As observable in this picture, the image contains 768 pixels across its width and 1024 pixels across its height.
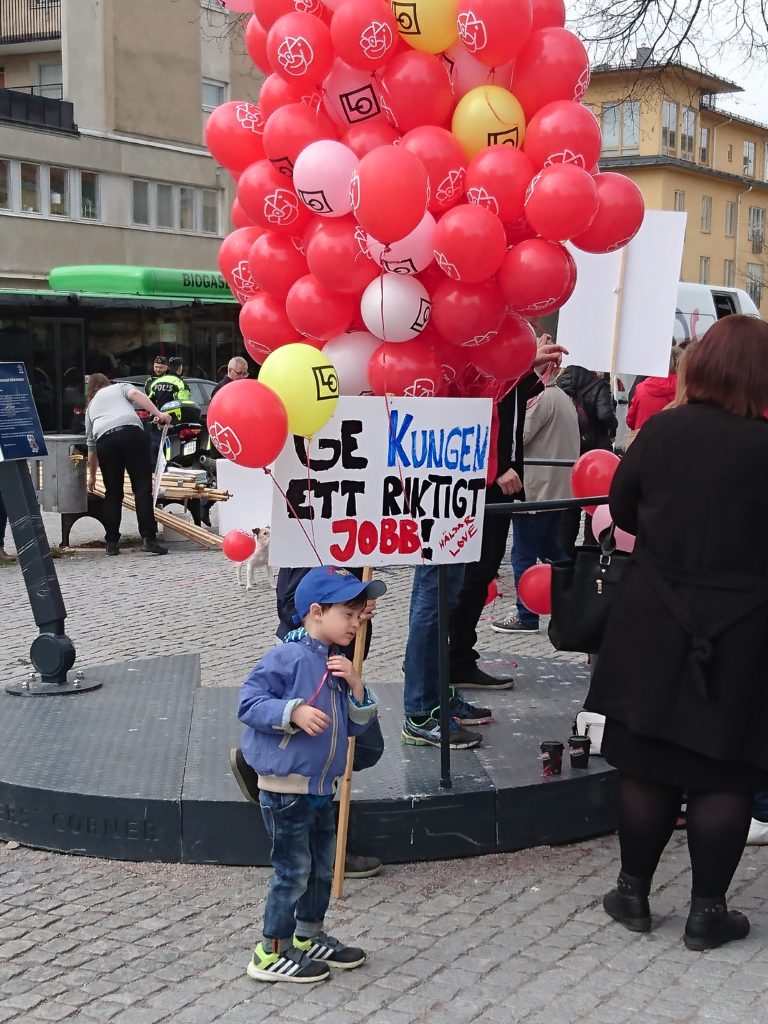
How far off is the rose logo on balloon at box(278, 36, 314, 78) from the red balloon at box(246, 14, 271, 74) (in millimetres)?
511

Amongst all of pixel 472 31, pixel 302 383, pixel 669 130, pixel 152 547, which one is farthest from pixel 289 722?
pixel 669 130

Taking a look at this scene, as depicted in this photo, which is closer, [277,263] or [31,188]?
[277,263]

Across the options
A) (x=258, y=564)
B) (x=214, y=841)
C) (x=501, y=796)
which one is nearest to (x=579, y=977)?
(x=501, y=796)

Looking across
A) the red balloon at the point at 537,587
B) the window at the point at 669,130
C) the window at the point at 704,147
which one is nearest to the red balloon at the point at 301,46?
the red balloon at the point at 537,587

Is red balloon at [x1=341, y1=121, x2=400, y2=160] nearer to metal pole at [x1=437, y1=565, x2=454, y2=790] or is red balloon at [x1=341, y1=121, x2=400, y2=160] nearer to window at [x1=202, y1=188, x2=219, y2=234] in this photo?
metal pole at [x1=437, y1=565, x2=454, y2=790]

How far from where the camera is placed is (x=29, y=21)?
43969 millimetres

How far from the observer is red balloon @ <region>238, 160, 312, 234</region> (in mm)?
4852

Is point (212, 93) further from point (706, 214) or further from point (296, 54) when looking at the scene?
point (296, 54)

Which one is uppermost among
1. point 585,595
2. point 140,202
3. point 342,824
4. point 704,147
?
point 704,147

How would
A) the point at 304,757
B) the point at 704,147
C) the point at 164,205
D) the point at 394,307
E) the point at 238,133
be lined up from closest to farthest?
the point at 304,757
the point at 394,307
the point at 238,133
the point at 164,205
the point at 704,147

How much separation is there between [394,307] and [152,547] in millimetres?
8803

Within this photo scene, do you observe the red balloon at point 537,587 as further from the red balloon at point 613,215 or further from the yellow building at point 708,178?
the yellow building at point 708,178

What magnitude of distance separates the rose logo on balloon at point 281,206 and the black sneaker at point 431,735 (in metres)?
2.16

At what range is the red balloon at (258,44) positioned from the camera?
5148mm
